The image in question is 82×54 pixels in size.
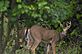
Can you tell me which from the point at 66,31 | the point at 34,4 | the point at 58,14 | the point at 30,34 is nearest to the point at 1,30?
the point at 34,4

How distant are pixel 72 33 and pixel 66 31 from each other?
531mm

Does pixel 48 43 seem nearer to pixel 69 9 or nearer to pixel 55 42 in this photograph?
pixel 55 42

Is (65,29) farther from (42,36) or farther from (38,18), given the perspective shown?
(38,18)

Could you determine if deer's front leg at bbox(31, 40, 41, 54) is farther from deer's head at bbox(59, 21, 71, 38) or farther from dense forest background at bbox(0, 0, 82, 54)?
deer's head at bbox(59, 21, 71, 38)

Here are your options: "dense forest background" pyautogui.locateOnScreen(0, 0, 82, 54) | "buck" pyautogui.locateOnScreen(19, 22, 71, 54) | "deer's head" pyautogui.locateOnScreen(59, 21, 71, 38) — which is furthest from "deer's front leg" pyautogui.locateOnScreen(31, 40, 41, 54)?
"deer's head" pyautogui.locateOnScreen(59, 21, 71, 38)

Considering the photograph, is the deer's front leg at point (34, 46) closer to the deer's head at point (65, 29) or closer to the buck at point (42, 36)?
the buck at point (42, 36)

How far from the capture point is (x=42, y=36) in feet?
25.8

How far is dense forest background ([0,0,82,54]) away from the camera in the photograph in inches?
145

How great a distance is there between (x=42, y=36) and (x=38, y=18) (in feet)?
8.84

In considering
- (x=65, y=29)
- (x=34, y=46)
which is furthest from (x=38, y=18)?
(x=65, y=29)

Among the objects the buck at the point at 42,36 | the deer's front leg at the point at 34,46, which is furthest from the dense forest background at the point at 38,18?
the deer's front leg at the point at 34,46

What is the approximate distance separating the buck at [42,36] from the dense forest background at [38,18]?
192 millimetres

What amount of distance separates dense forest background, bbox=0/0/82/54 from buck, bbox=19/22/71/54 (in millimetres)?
192

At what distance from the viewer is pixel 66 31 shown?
7.84 meters
